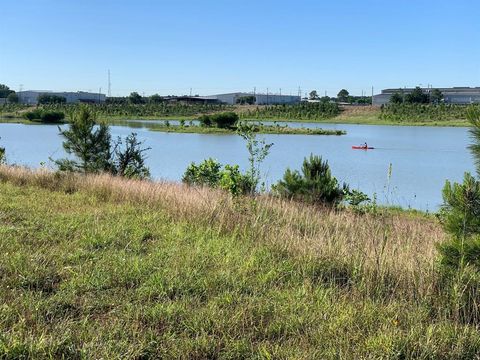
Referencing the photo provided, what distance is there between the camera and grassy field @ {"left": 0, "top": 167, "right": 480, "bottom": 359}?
345 centimetres

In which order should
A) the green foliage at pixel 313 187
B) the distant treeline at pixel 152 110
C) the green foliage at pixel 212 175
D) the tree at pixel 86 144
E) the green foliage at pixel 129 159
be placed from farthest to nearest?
the distant treeline at pixel 152 110 < the green foliage at pixel 129 159 < the tree at pixel 86 144 < the green foliage at pixel 313 187 < the green foliage at pixel 212 175

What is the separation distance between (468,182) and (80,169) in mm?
13183

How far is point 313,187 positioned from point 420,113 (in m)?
89.4

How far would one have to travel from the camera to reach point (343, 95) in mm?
167625

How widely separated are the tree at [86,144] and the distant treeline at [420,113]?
271 ft

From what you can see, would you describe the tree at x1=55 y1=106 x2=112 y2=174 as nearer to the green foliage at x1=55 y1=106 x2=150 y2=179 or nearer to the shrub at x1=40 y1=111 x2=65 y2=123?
the green foliage at x1=55 y1=106 x2=150 y2=179

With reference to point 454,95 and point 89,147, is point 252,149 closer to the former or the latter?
point 89,147

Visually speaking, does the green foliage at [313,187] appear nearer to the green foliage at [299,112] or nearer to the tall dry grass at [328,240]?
the tall dry grass at [328,240]

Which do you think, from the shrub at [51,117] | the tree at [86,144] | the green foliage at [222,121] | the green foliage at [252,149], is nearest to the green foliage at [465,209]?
the green foliage at [252,149]

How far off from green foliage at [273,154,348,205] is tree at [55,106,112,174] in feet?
19.6

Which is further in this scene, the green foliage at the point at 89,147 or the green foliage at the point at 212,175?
the green foliage at the point at 89,147

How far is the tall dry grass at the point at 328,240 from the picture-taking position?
470 cm

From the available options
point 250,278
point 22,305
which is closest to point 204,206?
point 250,278

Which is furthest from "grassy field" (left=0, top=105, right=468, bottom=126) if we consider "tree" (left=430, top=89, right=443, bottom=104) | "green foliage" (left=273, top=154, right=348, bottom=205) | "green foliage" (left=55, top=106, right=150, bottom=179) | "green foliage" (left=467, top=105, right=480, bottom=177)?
"green foliage" (left=467, top=105, right=480, bottom=177)
